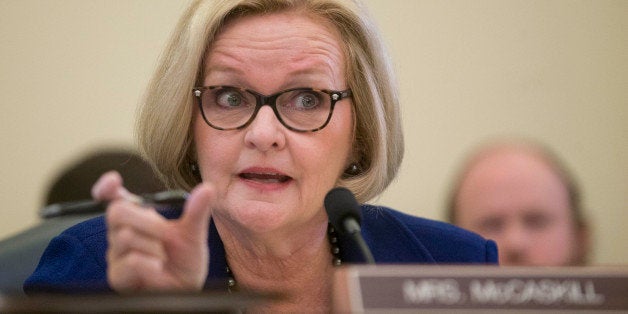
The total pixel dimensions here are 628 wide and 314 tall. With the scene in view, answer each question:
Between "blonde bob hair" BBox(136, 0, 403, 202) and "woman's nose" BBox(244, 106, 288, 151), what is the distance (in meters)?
0.18

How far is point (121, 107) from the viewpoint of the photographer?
142 inches

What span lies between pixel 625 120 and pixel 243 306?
3.30 m

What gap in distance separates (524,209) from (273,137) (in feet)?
4.77

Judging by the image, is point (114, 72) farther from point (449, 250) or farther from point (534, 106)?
point (449, 250)

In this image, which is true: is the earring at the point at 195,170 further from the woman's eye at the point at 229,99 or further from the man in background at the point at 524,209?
→ the man in background at the point at 524,209

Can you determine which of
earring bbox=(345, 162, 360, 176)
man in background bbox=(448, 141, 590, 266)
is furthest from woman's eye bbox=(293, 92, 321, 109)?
man in background bbox=(448, 141, 590, 266)

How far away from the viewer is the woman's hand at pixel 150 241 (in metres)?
1.09

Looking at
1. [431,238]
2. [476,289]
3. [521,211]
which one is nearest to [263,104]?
[431,238]

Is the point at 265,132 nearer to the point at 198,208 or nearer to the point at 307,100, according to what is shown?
the point at 307,100

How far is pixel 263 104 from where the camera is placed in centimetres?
158

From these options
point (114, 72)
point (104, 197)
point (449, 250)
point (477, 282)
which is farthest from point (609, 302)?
point (114, 72)

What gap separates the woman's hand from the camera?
109 centimetres

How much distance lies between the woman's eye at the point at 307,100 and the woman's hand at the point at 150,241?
1.79ft

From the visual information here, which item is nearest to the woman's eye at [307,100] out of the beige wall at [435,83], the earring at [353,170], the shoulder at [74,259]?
the earring at [353,170]
